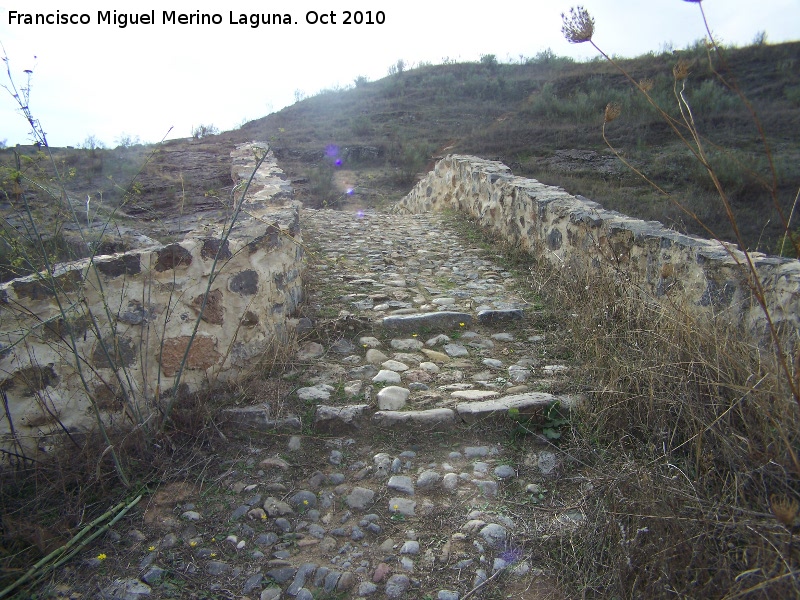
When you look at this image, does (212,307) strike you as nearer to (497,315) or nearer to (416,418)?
(416,418)

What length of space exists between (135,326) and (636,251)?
3165mm

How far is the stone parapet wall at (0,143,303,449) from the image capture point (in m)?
2.67

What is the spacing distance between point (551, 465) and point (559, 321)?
5.35 feet

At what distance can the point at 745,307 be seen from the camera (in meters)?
2.92

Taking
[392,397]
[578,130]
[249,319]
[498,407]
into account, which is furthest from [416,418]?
[578,130]

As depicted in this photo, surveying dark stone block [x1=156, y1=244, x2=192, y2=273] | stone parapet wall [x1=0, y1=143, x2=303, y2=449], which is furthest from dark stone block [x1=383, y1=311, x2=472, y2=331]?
dark stone block [x1=156, y1=244, x2=192, y2=273]

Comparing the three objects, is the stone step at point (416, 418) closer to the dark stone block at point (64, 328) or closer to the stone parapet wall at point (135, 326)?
the stone parapet wall at point (135, 326)

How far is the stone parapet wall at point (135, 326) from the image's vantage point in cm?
267

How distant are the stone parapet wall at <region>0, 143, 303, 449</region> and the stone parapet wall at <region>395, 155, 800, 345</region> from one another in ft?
7.64

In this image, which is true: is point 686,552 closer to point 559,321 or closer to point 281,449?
point 281,449

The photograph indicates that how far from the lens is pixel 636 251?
13.2 ft

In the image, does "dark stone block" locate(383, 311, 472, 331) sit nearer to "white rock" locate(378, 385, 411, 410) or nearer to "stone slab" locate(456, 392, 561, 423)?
"white rock" locate(378, 385, 411, 410)

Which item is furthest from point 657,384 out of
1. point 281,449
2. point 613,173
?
point 613,173

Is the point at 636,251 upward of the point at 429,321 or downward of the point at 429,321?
upward
